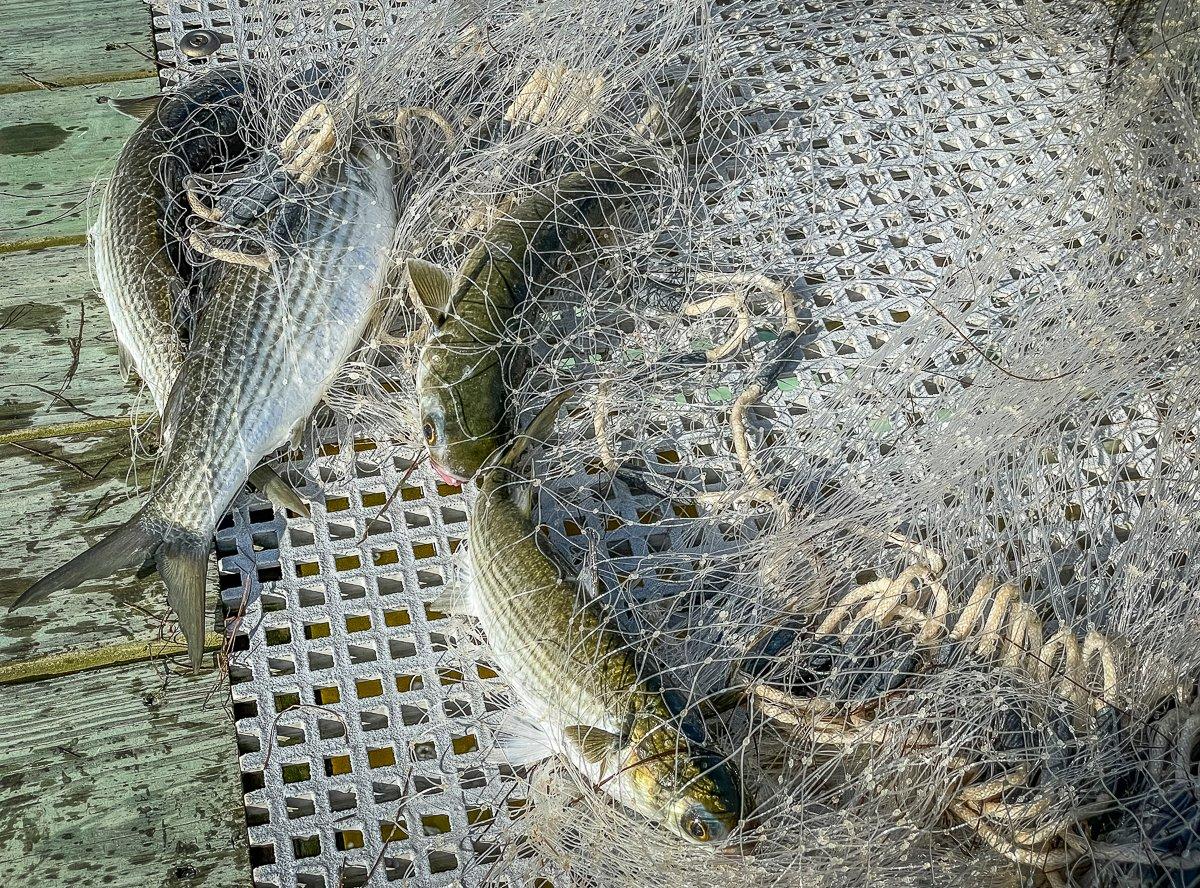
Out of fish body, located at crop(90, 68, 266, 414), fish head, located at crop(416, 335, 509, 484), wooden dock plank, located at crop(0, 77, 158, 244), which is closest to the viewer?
fish head, located at crop(416, 335, 509, 484)

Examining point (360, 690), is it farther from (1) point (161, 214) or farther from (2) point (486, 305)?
(1) point (161, 214)

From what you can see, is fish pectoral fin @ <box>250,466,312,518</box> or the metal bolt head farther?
the metal bolt head

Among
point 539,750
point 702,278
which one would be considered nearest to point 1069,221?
point 702,278

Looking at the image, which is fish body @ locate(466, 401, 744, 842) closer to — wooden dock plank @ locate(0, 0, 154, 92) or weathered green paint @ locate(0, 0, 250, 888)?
weathered green paint @ locate(0, 0, 250, 888)

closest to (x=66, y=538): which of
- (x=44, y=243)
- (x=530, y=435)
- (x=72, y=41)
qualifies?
(x=44, y=243)

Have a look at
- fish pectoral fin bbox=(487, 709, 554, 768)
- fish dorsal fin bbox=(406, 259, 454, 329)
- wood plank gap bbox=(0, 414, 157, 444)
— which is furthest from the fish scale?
fish pectoral fin bbox=(487, 709, 554, 768)

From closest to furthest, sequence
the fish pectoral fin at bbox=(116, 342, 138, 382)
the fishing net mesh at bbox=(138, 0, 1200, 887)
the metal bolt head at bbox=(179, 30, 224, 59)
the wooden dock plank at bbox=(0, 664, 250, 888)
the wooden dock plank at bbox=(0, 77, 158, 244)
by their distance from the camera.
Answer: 1. the fishing net mesh at bbox=(138, 0, 1200, 887)
2. the wooden dock plank at bbox=(0, 664, 250, 888)
3. the fish pectoral fin at bbox=(116, 342, 138, 382)
4. the wooden dock plank at bbox=(0, 77, 158, 244)
5. the metal bolt head at bbox=(179, 30, 224, 59)

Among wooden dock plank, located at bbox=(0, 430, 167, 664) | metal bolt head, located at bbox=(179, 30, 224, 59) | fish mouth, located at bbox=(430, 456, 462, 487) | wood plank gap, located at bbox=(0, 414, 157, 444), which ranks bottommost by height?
wooden dock plank, located at bbox=(0, 430, 167, 664)

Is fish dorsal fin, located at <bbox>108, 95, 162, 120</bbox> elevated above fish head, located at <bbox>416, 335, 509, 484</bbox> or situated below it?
above
